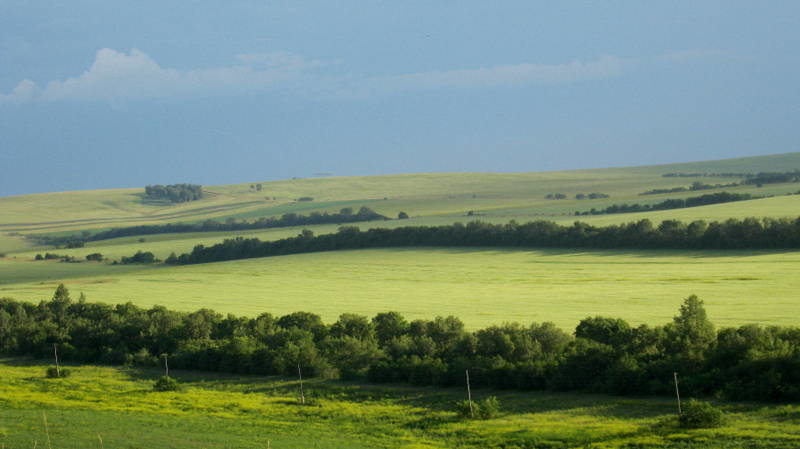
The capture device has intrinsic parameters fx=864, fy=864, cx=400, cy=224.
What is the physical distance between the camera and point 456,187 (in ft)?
639

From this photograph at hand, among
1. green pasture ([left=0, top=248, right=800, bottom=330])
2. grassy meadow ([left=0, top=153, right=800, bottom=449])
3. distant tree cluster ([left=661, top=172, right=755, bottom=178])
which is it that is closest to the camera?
grassy meadow ([left=0, top=153, right=800, bottom=449])

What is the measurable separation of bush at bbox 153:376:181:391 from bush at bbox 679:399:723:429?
21421 mm

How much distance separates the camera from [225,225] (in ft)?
454

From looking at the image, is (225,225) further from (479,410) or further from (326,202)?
(479,410)

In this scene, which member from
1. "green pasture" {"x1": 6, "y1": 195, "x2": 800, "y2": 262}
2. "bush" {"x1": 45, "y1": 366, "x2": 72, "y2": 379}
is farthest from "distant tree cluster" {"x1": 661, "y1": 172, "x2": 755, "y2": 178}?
"bush" {"x1": 45, "y1": 366, "x2": 72, "y2": 379}

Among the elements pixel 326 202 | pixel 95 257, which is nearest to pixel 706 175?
pixel 326 202

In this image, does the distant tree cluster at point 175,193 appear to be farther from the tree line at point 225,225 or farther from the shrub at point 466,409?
the shrub at point 466,409

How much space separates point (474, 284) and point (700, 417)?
39.4 meters

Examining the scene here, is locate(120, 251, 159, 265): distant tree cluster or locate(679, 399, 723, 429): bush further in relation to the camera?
locate(120, 251, 159, 265): distant tree cluster

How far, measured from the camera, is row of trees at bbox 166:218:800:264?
67562mm

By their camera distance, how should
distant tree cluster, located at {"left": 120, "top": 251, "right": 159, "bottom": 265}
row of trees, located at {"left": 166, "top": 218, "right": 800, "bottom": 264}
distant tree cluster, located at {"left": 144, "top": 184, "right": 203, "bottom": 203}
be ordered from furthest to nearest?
distant tree cluster, located at {"left": 144, "top": 184, "right": 203, "bottom": 203}, distant tree cluster, located at {"left": 120, "top": 251, "right": 159, "bottom": 265}, row of trees, located at {"left": 166, "top": 218, "right": 800, "bottom": 264}

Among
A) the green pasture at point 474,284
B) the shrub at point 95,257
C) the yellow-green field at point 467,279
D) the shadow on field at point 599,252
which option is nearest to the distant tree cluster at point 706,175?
the yellow-green field at point 467,279

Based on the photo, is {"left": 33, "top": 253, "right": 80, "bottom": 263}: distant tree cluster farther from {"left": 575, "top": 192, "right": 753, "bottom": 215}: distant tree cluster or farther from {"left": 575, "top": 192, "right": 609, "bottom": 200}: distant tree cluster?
{"left": 575, "top": 192, "right": 609, "bottom": 200}: distant tree cluster

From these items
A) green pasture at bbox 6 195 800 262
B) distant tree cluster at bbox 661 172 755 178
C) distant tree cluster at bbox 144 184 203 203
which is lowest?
green pasture at bbox 6 195 800 262
